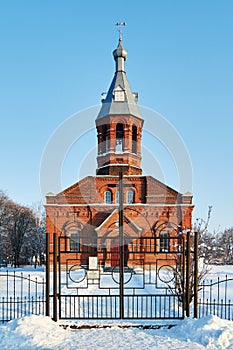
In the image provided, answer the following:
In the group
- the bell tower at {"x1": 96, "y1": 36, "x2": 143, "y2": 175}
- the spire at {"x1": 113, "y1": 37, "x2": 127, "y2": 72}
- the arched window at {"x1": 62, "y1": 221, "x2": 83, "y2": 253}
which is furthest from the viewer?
the spire at {"x1": 113, "y1": 37, "x2": 127, "y2": 72}

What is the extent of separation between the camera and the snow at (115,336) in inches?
247

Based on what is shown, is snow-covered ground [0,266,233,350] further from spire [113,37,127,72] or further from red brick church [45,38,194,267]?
spire [113,37,127,72]

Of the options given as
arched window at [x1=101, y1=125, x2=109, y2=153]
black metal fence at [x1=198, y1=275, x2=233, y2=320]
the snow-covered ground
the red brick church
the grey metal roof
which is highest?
the grey metal roof

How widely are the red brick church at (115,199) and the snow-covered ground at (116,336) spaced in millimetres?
17410

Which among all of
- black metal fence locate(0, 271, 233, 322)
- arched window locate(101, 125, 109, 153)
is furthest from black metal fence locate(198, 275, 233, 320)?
arched window locate(101, 125, 109, 153)

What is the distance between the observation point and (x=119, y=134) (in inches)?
1089

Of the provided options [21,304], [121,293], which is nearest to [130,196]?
[21,304]

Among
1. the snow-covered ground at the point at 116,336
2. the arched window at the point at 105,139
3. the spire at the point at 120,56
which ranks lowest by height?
the snow-covered ground at the point at 116,336

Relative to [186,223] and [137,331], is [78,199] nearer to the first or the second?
[186,223]

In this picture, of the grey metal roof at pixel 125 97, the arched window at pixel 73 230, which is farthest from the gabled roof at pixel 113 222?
the grey metal roof at pixel 125 97

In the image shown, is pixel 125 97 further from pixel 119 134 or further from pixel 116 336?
pixel 116 336

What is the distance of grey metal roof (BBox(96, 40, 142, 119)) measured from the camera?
1093 inches

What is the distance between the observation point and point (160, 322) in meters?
7.97

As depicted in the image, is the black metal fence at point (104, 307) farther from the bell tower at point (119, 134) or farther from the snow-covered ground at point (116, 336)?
the bell tower at point (119, 134)
